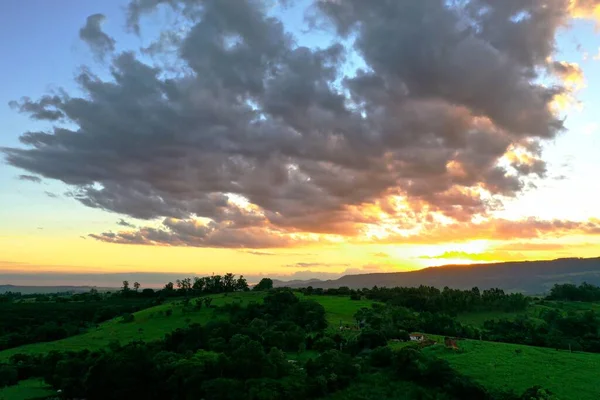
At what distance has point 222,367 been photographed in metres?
64.8

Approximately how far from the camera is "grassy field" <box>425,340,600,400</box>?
6066 centimetres

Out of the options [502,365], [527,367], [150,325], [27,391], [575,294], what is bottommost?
[27,391]

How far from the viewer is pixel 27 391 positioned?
73.5 meters

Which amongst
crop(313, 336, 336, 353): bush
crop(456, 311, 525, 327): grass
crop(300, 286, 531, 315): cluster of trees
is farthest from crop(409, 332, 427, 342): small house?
crop(300, 286, 531, 315): cluster of trees

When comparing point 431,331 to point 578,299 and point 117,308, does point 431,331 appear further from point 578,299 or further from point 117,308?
point 117,308

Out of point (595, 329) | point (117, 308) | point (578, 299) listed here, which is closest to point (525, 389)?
point (595, 329)

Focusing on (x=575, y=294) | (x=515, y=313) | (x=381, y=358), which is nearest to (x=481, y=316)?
(x=515, y=313)

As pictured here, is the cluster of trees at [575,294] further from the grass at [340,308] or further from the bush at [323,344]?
the bush at [323,344]

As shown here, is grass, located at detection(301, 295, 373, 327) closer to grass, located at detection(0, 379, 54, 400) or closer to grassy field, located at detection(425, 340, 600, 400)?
grassy field, located at detection(425, 340, 600, 400)

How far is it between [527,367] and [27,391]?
77.2 metres

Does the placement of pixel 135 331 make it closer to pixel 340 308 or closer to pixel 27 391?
pixel 27 391

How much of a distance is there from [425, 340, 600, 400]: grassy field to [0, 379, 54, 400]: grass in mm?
62713

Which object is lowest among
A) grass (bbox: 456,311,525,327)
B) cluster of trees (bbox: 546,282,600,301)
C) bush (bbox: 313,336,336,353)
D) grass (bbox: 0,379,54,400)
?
grass (bbox: 0,379,54,400)

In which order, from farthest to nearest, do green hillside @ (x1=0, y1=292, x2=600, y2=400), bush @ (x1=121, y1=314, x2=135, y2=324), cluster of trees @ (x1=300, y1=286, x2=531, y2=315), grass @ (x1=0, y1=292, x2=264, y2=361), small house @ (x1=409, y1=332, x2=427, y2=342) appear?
cluster of trees @ (x1=300, y1=286, x2=531, y2=315)
bush @ (x1=121, y1=314, x2=135, y2=324)
grass @ (x1=0, y1=292, x2=264, y2=361)
small house @ (x1=409, y1=332, x2=427, y2=342)
green hillside @ (x1=0, y1=292, x2=600, y2=400)
